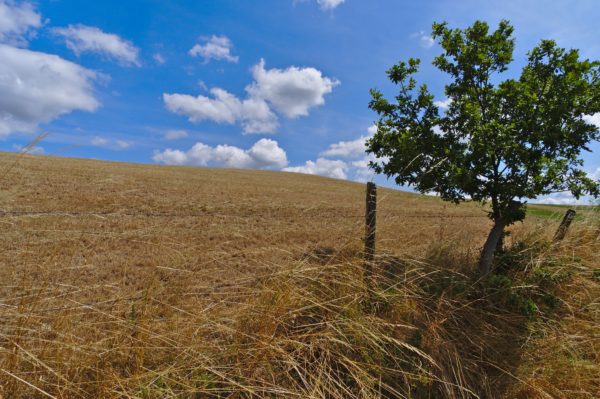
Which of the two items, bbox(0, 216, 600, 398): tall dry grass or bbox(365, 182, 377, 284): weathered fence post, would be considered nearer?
bbox(0, 216, 600, 398): tall dry grass

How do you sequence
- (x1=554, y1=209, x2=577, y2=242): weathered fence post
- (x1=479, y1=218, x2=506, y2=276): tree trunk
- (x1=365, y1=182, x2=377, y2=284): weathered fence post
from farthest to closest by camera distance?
(x1=554, y1=209, x2=577, y2=242): weathered fence post < (x1=479, y1=218, x2=506, y2=276): tree trunk < (x1=365, y1=182, x2=377, y2=284): weathered fence post

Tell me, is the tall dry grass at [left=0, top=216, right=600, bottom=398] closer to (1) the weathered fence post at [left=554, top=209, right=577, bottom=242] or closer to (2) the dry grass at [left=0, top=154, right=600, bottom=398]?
(2) the dry grass at [left=0, top=154, right=600, bottom=398]

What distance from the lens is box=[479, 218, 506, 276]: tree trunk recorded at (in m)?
5.73

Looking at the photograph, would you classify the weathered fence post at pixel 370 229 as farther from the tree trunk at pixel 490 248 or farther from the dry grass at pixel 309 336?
the tree trunk at pixel 490 248

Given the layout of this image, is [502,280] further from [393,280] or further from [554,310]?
[393,280]

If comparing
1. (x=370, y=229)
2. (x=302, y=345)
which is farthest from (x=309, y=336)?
(x=370, y=229)

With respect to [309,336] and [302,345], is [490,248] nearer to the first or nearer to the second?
[309,336]

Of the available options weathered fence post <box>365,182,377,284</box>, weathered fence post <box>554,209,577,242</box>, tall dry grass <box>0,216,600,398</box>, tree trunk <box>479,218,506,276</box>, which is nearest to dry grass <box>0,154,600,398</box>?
tall dry grass <box>0,216,600,398</box>

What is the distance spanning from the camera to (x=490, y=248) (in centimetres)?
596

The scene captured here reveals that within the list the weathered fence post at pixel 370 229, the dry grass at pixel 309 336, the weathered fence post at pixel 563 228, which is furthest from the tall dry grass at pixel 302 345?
the weathered fence post at pixel 563 228

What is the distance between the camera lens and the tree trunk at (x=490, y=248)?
18.8 feet

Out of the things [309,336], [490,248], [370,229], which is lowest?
[309,336]

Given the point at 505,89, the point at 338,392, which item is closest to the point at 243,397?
the point at 338,392

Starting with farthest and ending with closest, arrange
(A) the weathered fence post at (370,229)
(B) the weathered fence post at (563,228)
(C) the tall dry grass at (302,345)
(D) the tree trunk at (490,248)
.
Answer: (B) the weathered fence post at (563,228) < (D) the tree trunk at (490,248) < (A) the weathered fence post at (370,229) < (C) the tall dry grass at (302,345)
